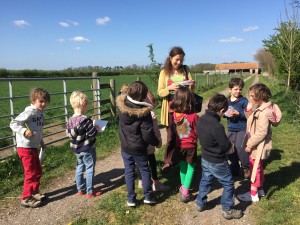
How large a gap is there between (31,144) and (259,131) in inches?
124

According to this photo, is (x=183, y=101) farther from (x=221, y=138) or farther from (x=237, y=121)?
(x=237, y=121)

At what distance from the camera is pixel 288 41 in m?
16.1

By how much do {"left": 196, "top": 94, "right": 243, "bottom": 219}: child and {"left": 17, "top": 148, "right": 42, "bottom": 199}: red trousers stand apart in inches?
92.3

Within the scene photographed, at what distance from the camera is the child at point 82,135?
3863 mm

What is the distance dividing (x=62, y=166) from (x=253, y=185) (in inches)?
138

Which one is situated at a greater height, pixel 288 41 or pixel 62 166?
pixel 288 41

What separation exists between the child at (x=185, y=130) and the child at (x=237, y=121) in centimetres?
92

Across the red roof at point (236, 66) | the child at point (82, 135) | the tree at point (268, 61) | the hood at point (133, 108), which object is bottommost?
the child at point (82, 135)

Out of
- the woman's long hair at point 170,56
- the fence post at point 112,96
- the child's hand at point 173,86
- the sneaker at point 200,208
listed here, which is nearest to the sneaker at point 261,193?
the sneaker at point 200,208

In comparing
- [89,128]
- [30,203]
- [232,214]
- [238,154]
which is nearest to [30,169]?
[30,203]

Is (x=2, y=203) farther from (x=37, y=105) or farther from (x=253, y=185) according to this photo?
(x=253, y=185)

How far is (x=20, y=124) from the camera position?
12.1 feet

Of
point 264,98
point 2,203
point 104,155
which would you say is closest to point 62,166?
point 104,155

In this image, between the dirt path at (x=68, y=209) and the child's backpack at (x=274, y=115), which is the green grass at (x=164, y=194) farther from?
the child's backpack at (x=274, y=115)
